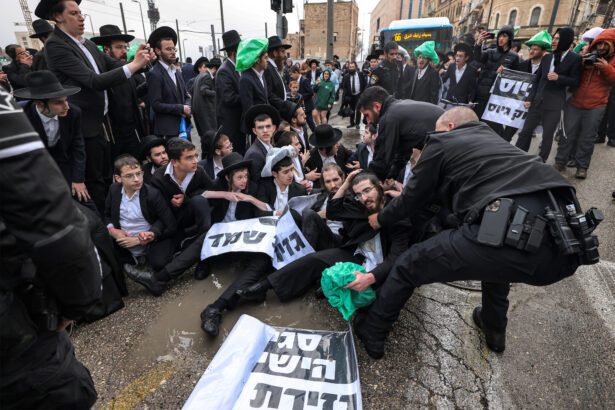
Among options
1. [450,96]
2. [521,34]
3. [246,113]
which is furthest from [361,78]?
[521,34]

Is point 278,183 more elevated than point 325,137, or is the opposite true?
point 325,137

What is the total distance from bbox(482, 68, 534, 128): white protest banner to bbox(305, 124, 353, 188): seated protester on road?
2.50 meters

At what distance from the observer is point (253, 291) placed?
99.4 inches

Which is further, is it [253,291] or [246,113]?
[246,113]

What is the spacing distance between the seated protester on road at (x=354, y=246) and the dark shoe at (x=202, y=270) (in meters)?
Result: 0.55

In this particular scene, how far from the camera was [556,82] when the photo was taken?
4.45m

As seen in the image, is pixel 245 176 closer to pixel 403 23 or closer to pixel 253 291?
pixel 253 291

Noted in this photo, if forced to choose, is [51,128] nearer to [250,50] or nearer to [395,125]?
[250,50]

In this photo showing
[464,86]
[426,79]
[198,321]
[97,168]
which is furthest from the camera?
[426,79]

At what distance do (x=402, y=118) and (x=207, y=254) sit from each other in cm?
213

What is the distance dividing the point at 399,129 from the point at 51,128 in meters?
3.03

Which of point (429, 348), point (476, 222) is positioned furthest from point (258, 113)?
point (429, 348)

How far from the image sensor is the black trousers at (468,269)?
1637 millimetres

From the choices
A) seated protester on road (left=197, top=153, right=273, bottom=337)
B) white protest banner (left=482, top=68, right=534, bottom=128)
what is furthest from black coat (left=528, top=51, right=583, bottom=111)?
seated protester on road (left=197, top=153, right=273, bottom=337)
